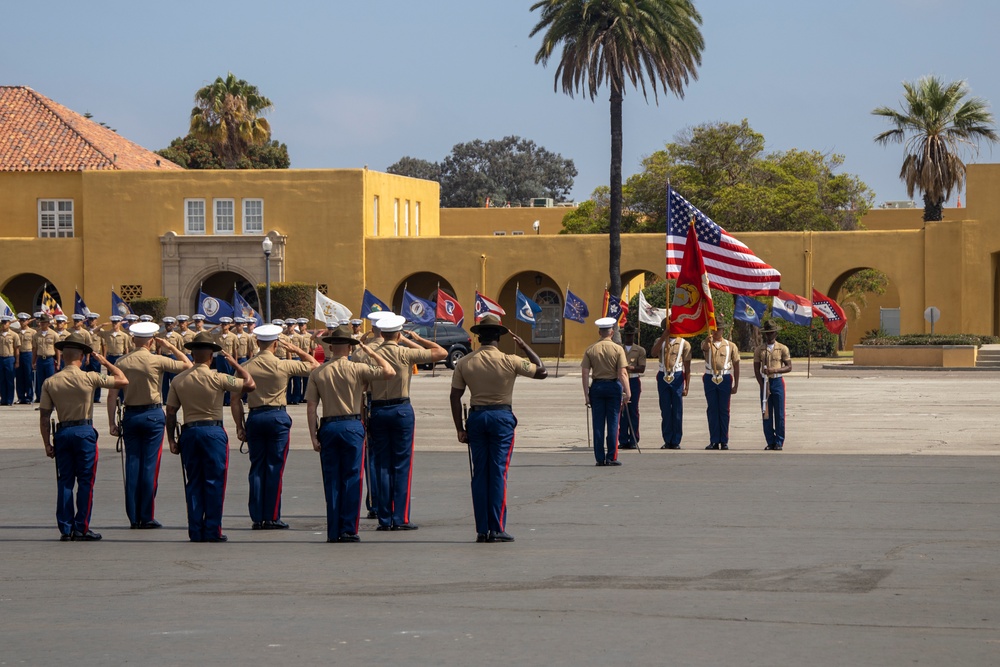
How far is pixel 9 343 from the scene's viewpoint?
30.0m

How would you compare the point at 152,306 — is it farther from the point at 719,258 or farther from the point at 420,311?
the point at 719,258

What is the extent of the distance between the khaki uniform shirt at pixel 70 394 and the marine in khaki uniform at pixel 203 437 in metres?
0.68

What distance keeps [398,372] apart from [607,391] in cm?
546


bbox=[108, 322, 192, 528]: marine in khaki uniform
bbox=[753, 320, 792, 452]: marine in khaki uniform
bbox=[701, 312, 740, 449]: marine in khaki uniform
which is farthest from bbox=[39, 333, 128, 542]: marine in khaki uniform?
bbox=[753, 320, 792, 452]: marine in khaki uniform

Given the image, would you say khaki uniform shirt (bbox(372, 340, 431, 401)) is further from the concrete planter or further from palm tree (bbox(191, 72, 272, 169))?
palm tree (bbox(191, 72, 272, 169))

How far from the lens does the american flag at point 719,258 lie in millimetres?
21578

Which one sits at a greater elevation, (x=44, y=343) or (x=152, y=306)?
(x=152, y=306)

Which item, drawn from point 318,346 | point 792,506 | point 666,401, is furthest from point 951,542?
point 318,346

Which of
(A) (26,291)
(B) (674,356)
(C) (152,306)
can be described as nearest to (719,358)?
(B) (674,356)

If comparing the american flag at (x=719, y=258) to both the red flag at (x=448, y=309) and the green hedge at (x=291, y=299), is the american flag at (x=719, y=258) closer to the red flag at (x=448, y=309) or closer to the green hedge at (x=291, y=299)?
the red flag at (x=448, y=309)

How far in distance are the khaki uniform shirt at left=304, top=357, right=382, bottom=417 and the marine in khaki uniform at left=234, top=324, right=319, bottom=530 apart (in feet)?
2.38

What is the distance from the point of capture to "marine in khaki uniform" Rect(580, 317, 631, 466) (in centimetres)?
1719

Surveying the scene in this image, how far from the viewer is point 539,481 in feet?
51.6

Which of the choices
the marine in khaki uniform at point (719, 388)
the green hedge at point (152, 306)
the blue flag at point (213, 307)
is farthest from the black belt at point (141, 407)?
the green hedge at point (152, 306)
